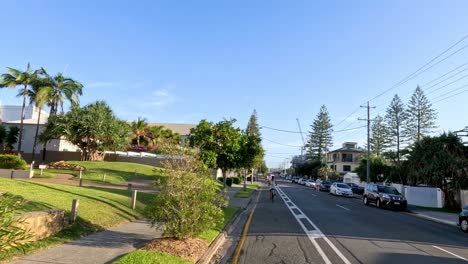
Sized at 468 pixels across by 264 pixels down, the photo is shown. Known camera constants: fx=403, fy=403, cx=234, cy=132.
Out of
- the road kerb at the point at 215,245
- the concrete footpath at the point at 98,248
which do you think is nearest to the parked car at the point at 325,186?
the road kerb at the point at 215,245

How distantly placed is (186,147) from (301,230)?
19.1 feet

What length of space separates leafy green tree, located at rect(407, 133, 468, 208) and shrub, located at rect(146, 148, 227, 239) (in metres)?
28.1

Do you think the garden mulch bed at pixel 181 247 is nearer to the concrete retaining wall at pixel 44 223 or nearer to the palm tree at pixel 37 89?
the concrete retaining wall at pixel 44 223

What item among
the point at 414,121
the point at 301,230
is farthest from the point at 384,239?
the point at 414,121

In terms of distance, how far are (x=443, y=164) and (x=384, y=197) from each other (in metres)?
7.44

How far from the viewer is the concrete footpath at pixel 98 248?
7.36 metres

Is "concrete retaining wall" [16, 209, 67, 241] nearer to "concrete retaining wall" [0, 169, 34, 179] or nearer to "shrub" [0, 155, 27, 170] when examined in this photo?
"concrete retaining wall" [0, 169, 34, 179]

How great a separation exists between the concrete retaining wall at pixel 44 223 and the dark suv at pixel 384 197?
2383 cm

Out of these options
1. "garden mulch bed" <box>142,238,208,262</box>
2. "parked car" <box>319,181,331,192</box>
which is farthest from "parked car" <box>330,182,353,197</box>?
"garden mulch bed" <box>142,238,208,262</box>

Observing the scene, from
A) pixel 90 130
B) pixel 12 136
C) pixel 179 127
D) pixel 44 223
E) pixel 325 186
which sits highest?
pixel 179 127

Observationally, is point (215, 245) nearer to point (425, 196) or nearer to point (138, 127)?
point (425, 196)

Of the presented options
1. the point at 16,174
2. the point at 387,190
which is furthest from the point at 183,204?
the point at 387,190

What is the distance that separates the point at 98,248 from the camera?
8547 millimetres

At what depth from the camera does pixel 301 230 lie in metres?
13.9
